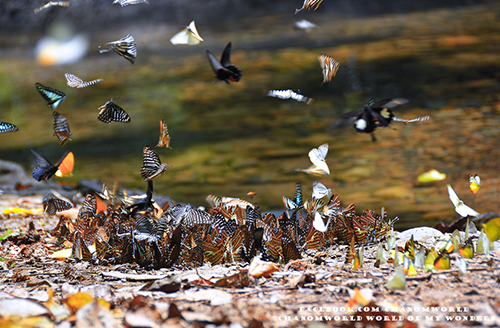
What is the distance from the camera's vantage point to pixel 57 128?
6.09ft

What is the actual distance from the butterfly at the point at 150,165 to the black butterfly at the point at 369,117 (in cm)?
76

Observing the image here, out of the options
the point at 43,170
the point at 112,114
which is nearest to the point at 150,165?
the point at 112,114

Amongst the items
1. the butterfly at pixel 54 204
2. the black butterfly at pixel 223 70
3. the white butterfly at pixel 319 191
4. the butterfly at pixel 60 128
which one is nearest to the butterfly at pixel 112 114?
the butterfly at pixel 60 128

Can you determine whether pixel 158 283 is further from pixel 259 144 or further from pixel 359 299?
pixel 259 144

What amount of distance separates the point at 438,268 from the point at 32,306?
4.01ft

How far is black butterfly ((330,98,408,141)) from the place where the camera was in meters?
1.49

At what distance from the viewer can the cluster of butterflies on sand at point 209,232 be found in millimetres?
1437

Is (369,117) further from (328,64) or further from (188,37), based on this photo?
(188,37)

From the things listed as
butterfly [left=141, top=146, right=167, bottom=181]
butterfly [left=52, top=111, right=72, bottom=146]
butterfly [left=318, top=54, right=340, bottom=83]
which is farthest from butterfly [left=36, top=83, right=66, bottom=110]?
butterfly [left=318, top=54, right=340, bottom=83]

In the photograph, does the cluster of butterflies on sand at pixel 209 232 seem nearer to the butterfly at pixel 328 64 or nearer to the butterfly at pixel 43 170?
the butterfly at pixel 43 170

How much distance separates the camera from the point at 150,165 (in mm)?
1550

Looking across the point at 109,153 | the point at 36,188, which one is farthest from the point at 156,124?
the point at 36,188

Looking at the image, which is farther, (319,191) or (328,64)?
(328,64)

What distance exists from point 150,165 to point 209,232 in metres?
0.39
